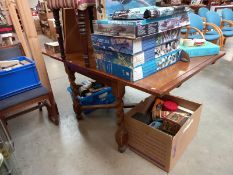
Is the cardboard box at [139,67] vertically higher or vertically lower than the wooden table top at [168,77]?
higher

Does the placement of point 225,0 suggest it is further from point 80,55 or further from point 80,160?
point 80,160

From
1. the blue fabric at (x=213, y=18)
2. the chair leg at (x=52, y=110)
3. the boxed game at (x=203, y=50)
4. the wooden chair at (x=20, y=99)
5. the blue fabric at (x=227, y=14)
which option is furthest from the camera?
the blue fabric at (x=227, y=14)

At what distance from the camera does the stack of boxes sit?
38.5 inches

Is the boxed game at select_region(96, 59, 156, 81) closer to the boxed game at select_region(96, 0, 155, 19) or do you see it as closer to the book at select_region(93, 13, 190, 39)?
the book at select_region(93, 13, 190, 39)

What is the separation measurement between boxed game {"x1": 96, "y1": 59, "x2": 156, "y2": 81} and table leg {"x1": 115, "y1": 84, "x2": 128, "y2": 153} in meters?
0.13

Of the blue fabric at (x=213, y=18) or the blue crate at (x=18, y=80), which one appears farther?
the blue fabric at (x=213, y=18)

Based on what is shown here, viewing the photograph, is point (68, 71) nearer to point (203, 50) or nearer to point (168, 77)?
point (168, 77)

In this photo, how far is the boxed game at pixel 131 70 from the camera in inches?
41.5

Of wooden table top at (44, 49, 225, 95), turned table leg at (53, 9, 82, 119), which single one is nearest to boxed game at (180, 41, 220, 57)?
wooden table top at (44, 49, 225, 95)

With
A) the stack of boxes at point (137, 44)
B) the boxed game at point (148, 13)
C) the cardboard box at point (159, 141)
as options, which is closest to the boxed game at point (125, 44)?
the stack of boxes at point (137, 44)

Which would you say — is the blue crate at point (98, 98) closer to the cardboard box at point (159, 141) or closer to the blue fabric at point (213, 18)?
the cardboard box at point (159, 141)

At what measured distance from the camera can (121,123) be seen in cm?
148

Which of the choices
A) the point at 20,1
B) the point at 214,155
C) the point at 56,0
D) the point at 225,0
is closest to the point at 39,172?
the point at 56,0

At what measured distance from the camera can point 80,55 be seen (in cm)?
162
